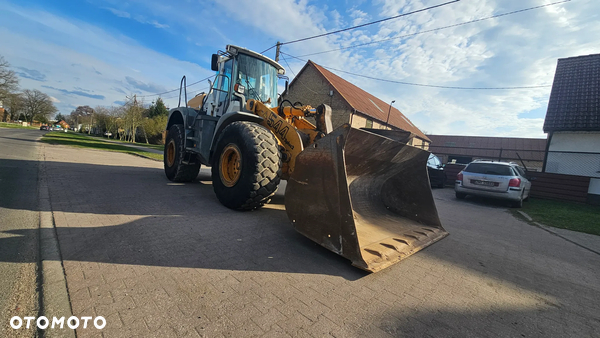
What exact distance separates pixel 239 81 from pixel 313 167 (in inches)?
133

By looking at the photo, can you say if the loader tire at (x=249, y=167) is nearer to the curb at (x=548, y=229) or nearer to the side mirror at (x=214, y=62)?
the side mirror at (x=214, y=62)

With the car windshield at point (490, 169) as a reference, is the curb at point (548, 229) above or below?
below

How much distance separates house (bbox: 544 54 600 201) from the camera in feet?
41.0

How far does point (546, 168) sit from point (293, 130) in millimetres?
15577

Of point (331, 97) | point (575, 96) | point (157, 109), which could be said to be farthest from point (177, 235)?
point (157, 109)

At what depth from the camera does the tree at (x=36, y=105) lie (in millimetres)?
69125

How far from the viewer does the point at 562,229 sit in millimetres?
6031

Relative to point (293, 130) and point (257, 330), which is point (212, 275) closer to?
point (257, 330)

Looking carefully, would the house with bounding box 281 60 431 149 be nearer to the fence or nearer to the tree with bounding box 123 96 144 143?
the fence

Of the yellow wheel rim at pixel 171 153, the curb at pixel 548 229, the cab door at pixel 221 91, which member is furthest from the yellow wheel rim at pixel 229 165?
the curb at pixel 548 229

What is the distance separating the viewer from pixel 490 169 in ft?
28.3

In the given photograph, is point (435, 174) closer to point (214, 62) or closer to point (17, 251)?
point (214, 62)

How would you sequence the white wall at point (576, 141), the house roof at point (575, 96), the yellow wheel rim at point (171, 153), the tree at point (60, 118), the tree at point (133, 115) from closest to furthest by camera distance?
the yellow wheel rim at point (171, 153) < the white wall at point (576, 141) < the house roof at point (575, 96) < the tree at point (133, 115) < the tree at point (60, 118)

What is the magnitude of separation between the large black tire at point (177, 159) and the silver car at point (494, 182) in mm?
8361
